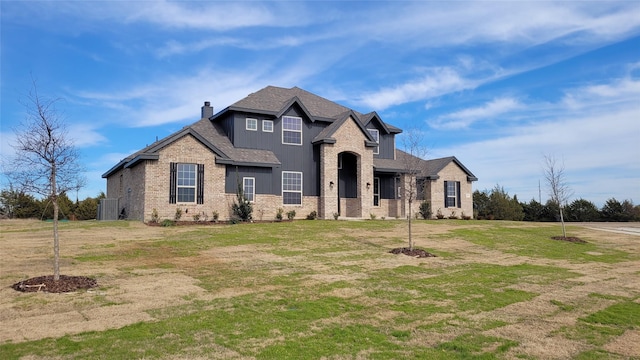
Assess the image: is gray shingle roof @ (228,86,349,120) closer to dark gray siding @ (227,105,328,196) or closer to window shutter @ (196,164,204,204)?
dark gray siding @ (227,105,328,196)

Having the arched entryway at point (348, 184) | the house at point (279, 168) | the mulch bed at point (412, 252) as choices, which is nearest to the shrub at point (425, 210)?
the house at point (279, 168)

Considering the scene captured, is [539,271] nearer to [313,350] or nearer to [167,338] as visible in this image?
[313,350]

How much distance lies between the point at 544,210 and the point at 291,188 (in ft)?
98.9

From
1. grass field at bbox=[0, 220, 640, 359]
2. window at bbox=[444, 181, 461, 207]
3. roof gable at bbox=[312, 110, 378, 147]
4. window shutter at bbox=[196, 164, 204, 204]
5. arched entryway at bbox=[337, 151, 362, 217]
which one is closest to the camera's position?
grass field at bbox=[0, 220, 640, 359]

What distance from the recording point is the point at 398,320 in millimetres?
9164

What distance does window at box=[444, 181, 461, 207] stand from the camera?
3637cm

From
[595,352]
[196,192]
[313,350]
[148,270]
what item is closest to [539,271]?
[595,352]

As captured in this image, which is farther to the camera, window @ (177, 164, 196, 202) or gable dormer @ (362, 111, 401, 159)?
gable dormer @ (362, 111, 401, 159)

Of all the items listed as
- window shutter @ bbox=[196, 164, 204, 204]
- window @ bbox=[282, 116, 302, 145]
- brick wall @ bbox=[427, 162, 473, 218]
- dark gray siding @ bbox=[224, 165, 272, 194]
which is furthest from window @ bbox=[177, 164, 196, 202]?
brick wall @ bbox=[427, 162, 473, 218]

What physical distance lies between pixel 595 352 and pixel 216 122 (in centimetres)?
2715

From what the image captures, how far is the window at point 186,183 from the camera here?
80.4 feet

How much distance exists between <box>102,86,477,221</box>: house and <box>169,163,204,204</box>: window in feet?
0.17

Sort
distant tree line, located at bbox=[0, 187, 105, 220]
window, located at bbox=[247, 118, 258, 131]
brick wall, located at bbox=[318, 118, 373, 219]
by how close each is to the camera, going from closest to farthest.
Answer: window, located at bbox=[247, 118, 258, 131] < brick wall, located at bbox=[318, 118, 373, 219] < distant tree line, located at bbox=[0, 187, 105, 220]

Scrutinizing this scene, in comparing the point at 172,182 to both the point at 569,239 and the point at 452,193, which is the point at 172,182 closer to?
the point at 569,239
